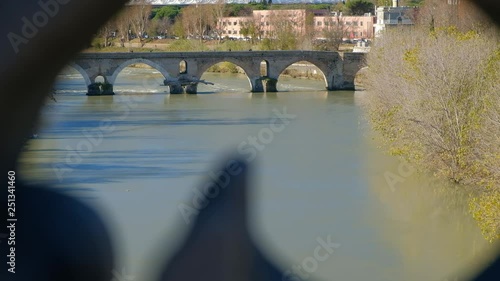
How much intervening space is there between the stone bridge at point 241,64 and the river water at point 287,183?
1.79 meters

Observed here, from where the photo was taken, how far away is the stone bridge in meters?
9.73

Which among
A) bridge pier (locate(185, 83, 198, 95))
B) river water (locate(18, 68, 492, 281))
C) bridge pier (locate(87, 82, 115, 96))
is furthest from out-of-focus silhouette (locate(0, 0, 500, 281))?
bridge pier (locate(185, 83, 198, 95))

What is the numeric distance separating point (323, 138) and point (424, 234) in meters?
2.57

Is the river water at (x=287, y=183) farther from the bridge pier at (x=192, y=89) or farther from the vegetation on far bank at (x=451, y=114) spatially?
the bridge pier at (x=192, y=89)

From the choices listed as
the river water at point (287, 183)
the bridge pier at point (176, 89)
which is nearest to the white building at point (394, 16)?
the river water at point (287, 183)

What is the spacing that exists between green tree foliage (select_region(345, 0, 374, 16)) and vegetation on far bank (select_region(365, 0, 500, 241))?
20.4 feet

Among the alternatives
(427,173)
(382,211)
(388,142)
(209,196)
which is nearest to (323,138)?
(388,142)

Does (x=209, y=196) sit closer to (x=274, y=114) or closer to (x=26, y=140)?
(x=26, y=140)

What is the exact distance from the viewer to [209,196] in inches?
12.2

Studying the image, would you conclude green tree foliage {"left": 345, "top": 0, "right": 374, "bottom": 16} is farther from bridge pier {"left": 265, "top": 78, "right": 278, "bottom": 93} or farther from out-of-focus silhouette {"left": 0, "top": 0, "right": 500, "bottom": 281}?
out-of-focus silhouette {"left": 0, "top": 0, "right": 500, "bottom": 281}

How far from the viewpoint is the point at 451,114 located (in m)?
4.06

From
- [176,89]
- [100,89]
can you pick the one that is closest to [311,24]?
[176,89]

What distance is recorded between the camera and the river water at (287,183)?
2.70 m

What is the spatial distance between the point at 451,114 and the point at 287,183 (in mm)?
913
